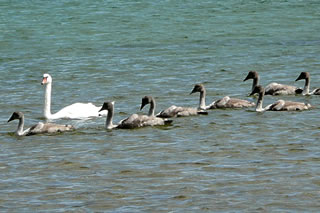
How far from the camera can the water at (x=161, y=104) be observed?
11398 mm

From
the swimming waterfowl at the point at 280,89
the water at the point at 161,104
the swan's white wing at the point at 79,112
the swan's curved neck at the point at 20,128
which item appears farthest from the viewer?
the swimming waterfowl at the point at 280,89

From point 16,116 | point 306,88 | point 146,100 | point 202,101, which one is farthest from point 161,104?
point 16,116

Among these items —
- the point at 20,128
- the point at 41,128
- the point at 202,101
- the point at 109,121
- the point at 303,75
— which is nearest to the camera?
the point at 41,128

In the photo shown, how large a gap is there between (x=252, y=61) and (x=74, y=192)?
13494mm

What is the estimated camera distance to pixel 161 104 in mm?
18703

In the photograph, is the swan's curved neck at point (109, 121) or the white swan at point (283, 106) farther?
the white swan at point (283, 106)

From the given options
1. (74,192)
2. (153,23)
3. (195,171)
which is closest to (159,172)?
(195,171)

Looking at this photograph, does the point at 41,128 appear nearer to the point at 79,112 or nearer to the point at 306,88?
the point at 79,112

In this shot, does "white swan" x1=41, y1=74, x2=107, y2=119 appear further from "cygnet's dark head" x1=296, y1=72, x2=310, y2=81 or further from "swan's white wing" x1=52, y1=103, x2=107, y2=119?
"cygnet's dark head" x1=296, y1=72, x2=310, y2=81

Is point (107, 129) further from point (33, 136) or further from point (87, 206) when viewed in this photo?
point (87, 206)

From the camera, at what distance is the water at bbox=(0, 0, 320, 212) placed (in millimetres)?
11398

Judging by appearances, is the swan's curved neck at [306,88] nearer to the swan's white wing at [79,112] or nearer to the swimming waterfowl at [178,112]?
the swimming waterfowl at [178,112]

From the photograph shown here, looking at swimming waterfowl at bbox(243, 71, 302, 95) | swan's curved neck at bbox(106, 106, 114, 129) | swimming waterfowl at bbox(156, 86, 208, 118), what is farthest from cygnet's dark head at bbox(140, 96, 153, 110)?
swimming waterfowl at bbox(243, 71, 302, 95)

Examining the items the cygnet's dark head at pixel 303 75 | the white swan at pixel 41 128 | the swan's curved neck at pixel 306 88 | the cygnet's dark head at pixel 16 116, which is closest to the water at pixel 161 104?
the white swan at pixel 41 128
